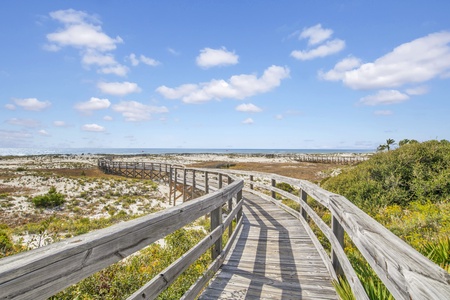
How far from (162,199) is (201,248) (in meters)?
17.8

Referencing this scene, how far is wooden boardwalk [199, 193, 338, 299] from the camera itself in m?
3.43

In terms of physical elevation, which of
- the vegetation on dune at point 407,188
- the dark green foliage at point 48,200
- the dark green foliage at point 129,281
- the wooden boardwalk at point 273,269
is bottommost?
the dark green foliage at point 48,200

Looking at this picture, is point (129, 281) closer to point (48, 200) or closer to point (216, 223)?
point (216, 223)

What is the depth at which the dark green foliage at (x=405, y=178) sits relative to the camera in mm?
7812

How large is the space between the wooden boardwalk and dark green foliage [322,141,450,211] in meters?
3.45

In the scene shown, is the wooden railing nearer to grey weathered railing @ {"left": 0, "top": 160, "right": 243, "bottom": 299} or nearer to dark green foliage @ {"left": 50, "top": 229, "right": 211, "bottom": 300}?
grey weathered railing @ {"left": 0, "top": 160, "right": 243, "bottom": 299}

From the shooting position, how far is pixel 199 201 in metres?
3.14

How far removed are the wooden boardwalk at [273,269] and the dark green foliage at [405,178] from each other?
11.3 feet

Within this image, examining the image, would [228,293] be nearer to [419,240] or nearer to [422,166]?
[419,240]

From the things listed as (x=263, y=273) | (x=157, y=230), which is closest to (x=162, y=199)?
(x=263, y=273)

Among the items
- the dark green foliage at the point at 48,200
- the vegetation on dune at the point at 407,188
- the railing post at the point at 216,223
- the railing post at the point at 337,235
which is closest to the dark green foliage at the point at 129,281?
the railing post at the point at 216,223

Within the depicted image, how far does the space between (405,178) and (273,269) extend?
699 centimetres

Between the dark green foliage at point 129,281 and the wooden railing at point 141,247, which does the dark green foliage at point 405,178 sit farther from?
the wooden railing at point 141,247

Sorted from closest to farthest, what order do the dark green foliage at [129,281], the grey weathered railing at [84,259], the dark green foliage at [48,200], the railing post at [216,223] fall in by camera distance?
1. the grey weathered railing at [84,259]
2. the dark green foliage at [129,281]
3. the railing post at [216,223]
4. the dark green foliage at [48,200]
